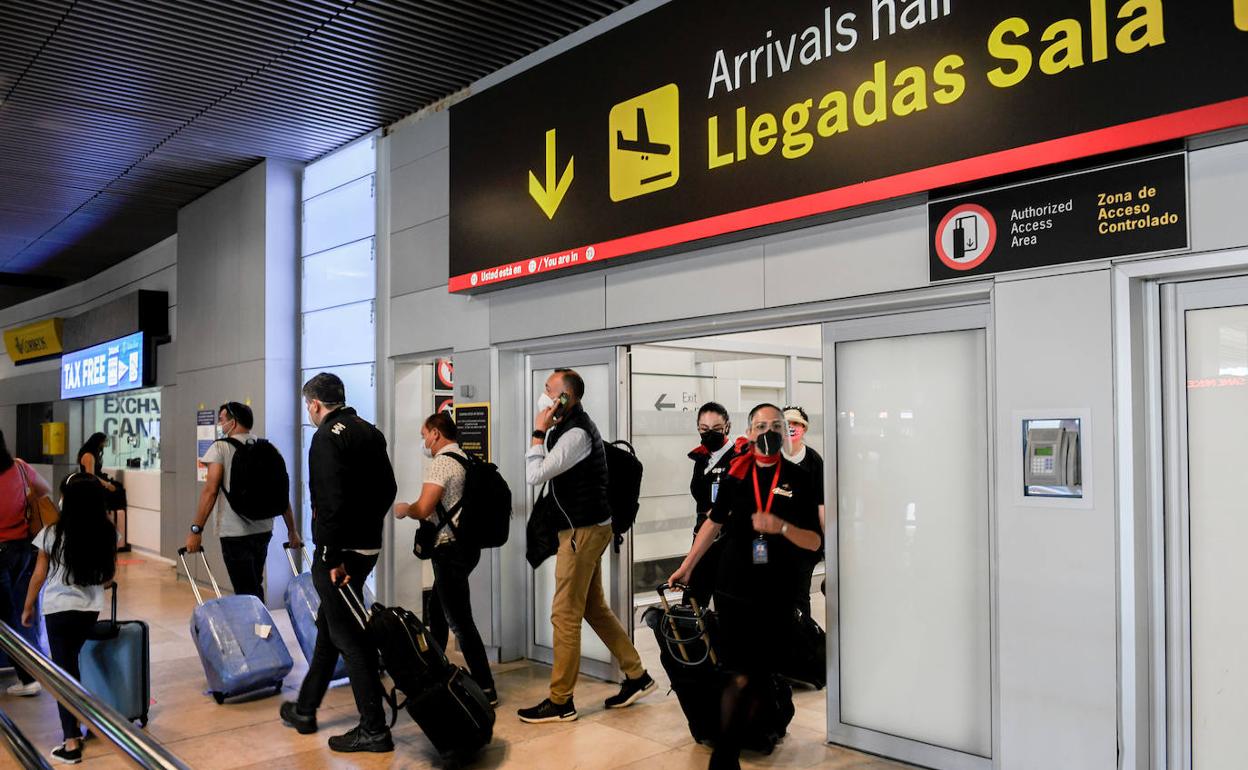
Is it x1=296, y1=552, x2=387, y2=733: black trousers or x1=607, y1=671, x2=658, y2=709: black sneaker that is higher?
x1=296, y1=552, x2=387, y2=733: black trousers

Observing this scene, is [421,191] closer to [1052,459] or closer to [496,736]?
[496,736]

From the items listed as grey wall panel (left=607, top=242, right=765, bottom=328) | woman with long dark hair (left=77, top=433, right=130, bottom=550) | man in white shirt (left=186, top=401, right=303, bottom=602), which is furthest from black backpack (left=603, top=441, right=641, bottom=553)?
woman with long dark hair (left=77, top=433, right=130, bottom=550)

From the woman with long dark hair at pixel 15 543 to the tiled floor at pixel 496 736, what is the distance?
37 centimetres

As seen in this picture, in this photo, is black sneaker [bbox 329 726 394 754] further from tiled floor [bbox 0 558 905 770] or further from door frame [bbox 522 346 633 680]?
door frame [bbox 522 346 633 680]

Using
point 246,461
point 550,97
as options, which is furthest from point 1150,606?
point 246,461

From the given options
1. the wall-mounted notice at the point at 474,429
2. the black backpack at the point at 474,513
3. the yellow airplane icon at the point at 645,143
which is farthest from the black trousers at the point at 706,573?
the yellow airplane icon at the point at 645,143

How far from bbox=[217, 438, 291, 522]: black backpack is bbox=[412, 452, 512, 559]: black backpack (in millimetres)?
1434

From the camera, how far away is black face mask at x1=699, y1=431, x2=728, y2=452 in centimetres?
602

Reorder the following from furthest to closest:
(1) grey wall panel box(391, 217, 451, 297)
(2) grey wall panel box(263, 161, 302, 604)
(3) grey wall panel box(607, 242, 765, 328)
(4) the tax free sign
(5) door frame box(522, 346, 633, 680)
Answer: (4) the tax free sign → (2) grey wall panel box(263, 161, 302, 604) → (1) grey wall panel box(391, 217, 451, 297) → (5) door frame box(522, 346, 633, 680) → (3) grey wall panel box(607, 242, 765, 328)

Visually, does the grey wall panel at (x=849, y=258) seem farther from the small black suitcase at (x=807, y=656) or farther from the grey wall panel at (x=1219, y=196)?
the small black suitcase at (x=807, y=656)

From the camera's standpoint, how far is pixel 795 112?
4242 mm

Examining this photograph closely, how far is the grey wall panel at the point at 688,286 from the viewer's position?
14.8 feet

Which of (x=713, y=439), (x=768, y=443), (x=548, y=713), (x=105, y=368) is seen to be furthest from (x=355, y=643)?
(x=105, y=368)

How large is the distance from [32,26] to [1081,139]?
563cm
